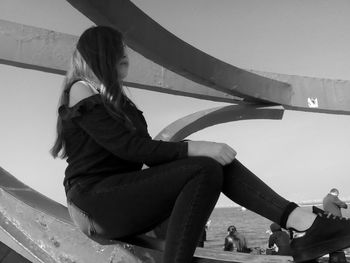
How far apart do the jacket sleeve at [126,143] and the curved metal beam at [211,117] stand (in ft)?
22.7

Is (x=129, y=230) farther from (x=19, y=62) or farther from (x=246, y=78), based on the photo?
(x=246, y=78)

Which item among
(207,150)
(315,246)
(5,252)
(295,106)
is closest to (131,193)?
(207,150)

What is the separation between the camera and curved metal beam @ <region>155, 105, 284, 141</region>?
8.50 m

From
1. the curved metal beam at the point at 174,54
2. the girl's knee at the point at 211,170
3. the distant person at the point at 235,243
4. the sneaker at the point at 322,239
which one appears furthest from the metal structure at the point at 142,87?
the distant person at the point at 235,243

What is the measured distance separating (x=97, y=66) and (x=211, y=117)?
7.44m

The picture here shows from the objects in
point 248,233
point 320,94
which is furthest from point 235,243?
point 248,233

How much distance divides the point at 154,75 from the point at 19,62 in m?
2.21

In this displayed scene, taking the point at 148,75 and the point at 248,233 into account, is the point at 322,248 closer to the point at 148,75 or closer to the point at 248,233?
the point at 148,75

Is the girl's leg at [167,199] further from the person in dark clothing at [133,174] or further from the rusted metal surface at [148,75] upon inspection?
the rusted metal surface at [148,75]

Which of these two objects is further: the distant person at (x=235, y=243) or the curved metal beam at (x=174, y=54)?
the distant person at (x=235, y=243)

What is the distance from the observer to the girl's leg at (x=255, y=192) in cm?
172

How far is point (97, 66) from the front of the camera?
1.77 metres

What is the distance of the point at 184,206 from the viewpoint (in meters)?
1.48

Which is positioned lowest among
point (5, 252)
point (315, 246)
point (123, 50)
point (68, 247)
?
point (5, 252)
